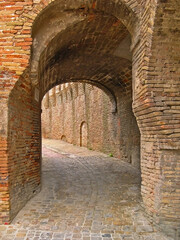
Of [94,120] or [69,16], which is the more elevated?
[69,16]

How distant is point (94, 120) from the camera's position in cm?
1370

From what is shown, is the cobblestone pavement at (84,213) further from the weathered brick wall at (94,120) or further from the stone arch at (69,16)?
the weathered brick wall at (94,120)

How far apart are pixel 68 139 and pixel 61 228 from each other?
16.2m

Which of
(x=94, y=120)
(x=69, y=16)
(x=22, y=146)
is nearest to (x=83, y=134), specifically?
(x=94, y=120)

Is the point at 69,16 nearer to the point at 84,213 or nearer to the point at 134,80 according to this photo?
the point at 134,80

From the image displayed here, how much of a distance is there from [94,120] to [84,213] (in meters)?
9.80

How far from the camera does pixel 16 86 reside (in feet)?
12.3

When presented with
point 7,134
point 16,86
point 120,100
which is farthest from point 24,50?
point 120,100

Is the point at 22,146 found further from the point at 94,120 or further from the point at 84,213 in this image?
the point at 94,120

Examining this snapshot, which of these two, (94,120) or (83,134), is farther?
(83,134)

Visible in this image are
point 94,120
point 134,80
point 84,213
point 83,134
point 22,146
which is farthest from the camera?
point 83,134

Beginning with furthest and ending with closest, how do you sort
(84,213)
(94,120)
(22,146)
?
(94,120) < (22,146) < (84,213)

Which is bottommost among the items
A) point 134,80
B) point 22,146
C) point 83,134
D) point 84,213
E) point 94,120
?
point 84,213

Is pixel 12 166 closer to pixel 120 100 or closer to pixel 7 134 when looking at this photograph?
pixel 7 134
